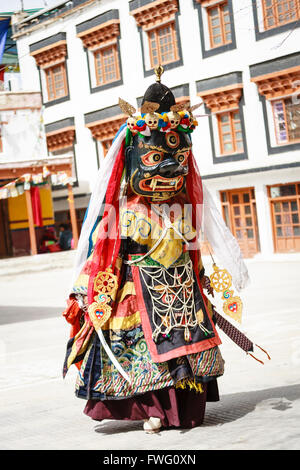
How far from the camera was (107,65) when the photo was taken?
2656 centimetres

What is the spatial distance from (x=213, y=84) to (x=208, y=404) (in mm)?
18259

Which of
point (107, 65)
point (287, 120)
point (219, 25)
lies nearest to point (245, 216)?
point (287, 120)

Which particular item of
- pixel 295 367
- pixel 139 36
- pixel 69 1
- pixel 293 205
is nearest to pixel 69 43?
pixel 69 1

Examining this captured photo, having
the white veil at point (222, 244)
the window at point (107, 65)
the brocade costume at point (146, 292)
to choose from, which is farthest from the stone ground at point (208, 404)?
the window at point (107, 65)

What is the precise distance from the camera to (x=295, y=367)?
6.58 meters

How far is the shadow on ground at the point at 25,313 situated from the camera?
12672 mm

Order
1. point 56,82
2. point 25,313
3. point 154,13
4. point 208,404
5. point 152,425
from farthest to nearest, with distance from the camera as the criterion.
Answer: point 56,82 → point 154,13 → point 25,313 → point 208,404 → point 152,425

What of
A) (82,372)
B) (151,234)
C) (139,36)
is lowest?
Answer: (82,372)

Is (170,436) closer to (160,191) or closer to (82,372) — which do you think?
(82,372)

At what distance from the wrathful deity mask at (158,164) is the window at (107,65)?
21.5 m

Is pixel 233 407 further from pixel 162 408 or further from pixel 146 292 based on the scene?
pixel 146 292
